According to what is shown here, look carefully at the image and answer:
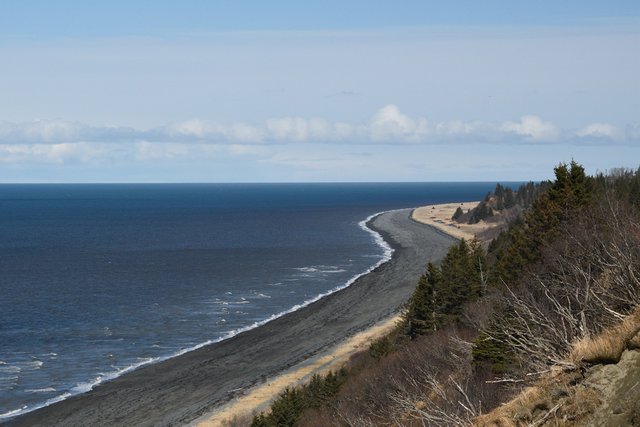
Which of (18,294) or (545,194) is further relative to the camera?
(18,294)

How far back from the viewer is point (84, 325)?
215 feet

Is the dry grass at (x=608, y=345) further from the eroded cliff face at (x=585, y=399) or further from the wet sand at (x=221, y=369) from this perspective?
the wet sand at (x=221, y=369)

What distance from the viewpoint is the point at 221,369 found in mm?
52219

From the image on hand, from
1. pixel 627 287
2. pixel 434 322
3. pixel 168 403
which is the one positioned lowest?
pixel 168 403

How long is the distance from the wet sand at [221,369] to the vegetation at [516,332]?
746cm

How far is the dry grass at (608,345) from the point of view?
12.8 metres

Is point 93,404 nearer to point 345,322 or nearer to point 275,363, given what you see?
point 275,363

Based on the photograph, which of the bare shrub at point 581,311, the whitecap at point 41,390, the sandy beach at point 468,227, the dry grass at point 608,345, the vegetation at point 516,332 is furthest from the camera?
the sandy beach at point 468,227

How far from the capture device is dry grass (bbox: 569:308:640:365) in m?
12.8

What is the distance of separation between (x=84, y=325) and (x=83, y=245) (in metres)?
78.2

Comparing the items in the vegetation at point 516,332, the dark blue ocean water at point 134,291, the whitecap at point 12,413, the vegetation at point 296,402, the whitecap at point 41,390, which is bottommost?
the whitecap at point 12,413

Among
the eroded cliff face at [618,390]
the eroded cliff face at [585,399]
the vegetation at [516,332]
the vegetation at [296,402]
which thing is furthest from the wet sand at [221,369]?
the eroded cliff face at [618,390]

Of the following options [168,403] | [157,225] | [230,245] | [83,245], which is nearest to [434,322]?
[168,403]

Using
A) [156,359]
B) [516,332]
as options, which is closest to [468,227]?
[156,359]
